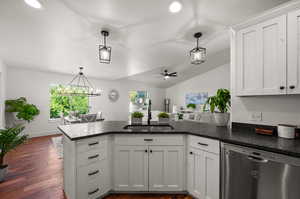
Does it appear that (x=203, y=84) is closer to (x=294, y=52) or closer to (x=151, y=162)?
(x=294, y=52)

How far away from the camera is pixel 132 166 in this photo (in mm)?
1859

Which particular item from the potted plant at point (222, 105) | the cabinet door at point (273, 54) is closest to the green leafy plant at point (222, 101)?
the potted plant at point (222, 105)

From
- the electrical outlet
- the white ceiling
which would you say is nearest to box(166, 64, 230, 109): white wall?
the white ceiling

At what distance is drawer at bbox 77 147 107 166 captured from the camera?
157 centimetres

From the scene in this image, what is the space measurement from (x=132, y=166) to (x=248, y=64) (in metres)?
2.10

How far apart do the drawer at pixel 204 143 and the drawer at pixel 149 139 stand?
137 mm

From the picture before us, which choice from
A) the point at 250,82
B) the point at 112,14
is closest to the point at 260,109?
the point at 250,82

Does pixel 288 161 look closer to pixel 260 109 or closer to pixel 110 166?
pixel 260 109

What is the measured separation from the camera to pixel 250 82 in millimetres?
1708

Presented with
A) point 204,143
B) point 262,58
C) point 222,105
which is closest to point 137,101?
point 222,105

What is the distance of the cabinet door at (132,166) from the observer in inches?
73.0

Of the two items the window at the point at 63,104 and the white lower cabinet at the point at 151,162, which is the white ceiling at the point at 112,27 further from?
the white lower cabinet at the point at 151,162

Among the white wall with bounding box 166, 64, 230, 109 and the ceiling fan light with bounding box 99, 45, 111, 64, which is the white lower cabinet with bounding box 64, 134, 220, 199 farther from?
the white wall with bounding box 166, 64, 230, 109

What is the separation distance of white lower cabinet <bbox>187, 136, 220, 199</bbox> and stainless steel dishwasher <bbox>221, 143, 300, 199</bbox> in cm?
9
